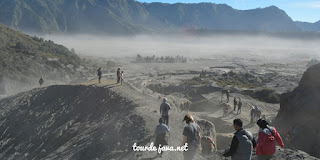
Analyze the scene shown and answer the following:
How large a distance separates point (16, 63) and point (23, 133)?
2690cm

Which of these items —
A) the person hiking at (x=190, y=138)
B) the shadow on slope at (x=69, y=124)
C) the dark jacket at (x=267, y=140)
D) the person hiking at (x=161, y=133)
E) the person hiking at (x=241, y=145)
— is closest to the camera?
the person hiking at (x=241, y=145)

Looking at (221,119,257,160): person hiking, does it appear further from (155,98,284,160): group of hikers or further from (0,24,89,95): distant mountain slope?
(0,24,89,95): distant mountain slope

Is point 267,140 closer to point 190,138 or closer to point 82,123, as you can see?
point 190,138

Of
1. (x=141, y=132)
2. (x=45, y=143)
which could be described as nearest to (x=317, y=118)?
(x=141, y=132)

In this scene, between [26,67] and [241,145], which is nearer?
[241,145]

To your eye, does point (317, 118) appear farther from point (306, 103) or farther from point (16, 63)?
point (16, 63)

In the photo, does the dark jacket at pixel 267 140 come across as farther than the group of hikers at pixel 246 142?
Yes

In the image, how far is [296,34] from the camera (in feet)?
618

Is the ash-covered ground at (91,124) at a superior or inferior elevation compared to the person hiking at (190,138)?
inferior

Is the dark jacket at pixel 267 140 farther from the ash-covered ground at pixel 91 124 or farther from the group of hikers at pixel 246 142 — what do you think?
the ash-covered ground at pixel 91 124

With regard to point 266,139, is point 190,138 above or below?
below

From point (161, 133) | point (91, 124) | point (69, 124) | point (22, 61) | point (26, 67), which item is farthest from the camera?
point (22, 61)

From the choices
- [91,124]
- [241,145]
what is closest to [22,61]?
[91,124]

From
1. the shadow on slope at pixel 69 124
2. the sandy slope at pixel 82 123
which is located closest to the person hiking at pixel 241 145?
the sandy slope at pixel 82 123
